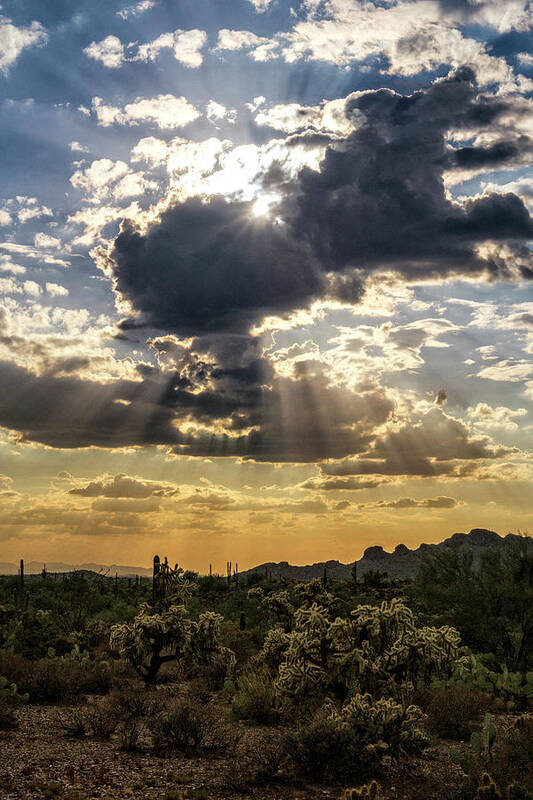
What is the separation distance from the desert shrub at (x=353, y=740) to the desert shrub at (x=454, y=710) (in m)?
3.81

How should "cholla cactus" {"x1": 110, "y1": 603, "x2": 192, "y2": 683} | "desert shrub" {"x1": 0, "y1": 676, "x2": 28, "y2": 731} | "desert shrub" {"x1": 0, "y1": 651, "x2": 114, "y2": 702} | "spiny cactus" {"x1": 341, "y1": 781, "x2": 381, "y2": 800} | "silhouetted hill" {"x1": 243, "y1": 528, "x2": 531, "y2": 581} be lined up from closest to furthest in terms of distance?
"spiny cactus" {"x1": 341, "y1": 781, "x2": 381, "y2": 800}
"desert shrub" {"x1": 0, "y1": 676, "x2": 28, "y2": 731}
"desert shrub" {"x1": 0, "y1": 651, "x2": 114, "y2": 702}
"cholla cactus" {"x1": 110, "y1": 603, "x2": 192, "y2": 683}
"silhouetted hill" {"x1": 243, "y1": 528, "x2": 531, "y2": 581}

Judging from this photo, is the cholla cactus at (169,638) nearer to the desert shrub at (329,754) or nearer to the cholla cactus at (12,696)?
the cholla cactus at (12,696)

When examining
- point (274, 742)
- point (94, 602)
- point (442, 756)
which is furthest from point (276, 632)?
point (94, 602)

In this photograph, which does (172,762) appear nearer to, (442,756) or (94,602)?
(442,756)

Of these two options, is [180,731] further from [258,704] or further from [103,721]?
[258,704]

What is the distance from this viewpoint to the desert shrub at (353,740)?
11.1 m

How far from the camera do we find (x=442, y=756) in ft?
42.7

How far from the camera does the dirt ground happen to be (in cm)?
1000

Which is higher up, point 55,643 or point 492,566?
point 492,566

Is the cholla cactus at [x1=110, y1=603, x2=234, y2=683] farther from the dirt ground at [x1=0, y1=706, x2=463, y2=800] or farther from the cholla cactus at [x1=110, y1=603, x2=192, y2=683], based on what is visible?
the dirt ground at [x1=0, y1=706, x2=463, y2=800]

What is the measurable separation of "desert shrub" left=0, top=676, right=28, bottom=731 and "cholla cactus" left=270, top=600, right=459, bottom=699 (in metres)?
5.88

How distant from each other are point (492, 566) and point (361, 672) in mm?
14632

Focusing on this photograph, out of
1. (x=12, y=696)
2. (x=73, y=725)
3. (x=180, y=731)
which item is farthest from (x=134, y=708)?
(x=12, y=696)

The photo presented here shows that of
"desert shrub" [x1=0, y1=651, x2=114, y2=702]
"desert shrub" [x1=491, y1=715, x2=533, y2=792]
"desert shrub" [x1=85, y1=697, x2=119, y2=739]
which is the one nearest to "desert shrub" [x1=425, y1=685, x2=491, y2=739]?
"desert shrub" [x1=491, y1=715, x2=533, y2=792]
